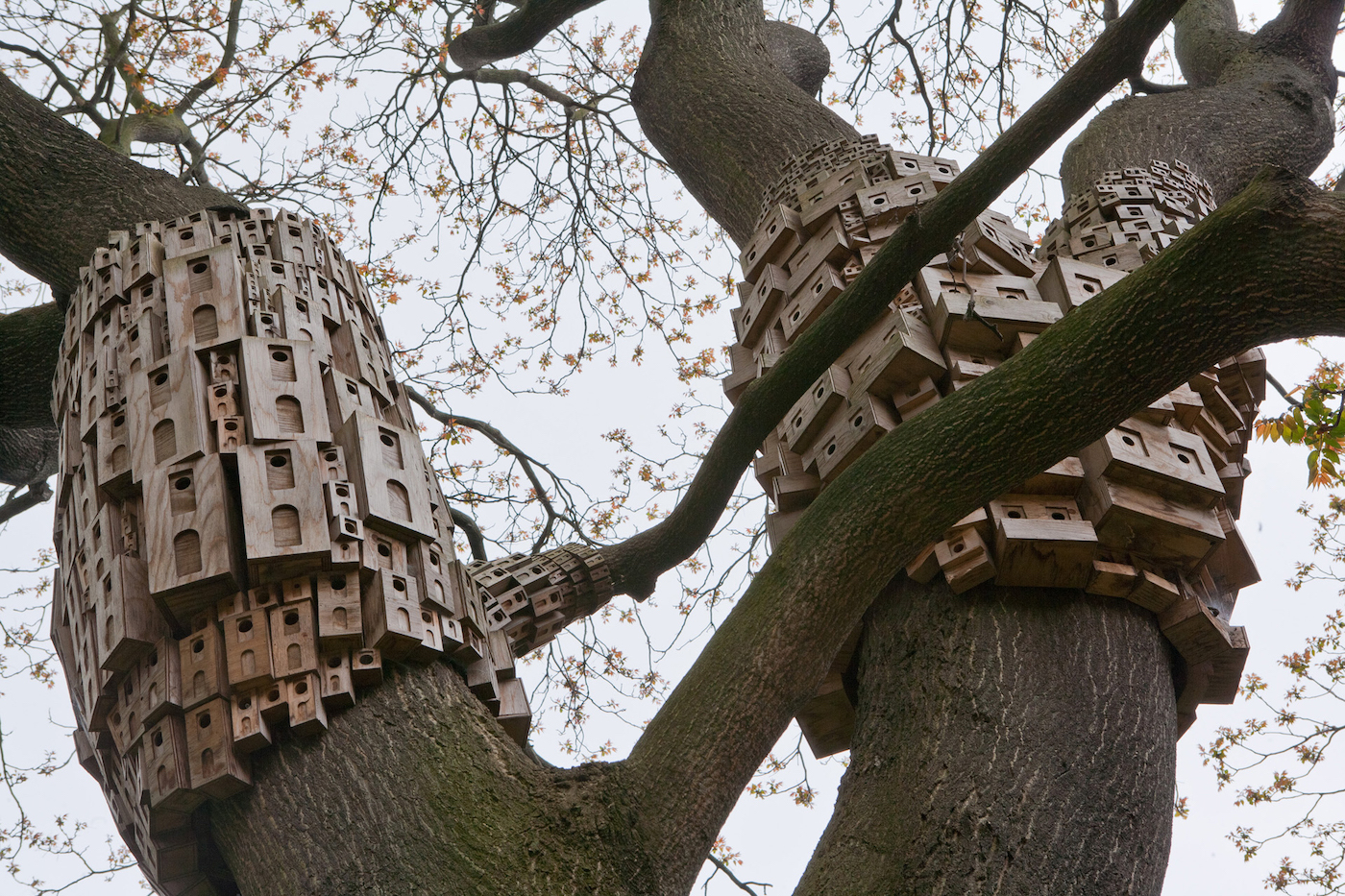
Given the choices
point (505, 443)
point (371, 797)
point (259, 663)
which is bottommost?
point (371, 797)

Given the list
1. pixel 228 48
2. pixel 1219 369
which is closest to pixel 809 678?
pixel 1219 369

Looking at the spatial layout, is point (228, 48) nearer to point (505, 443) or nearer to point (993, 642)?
point (505, 443)

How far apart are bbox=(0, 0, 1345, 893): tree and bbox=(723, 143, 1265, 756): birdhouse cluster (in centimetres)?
12

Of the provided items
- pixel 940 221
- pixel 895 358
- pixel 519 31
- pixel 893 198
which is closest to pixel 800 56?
pixel 519 31

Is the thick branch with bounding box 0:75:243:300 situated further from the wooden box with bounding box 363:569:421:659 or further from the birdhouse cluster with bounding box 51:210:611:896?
the wooden box with bounding box 363:569:421:659

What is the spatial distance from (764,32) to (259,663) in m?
4.05

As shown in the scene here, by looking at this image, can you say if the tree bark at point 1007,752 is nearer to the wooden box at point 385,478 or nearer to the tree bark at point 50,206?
the wooden box at point 385,478

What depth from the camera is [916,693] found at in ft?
8.30

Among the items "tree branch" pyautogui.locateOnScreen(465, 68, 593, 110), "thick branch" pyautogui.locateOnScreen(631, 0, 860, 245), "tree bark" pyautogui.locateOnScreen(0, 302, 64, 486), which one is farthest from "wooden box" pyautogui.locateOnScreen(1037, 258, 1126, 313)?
"tree branch" pyautogui.locateOnScreen(465, 68, 593, 110)

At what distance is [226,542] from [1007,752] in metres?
1.58

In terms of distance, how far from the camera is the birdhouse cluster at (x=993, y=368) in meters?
2.64

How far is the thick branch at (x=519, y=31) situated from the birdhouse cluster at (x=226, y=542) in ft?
8.72

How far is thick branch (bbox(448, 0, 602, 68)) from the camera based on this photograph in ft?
16.6

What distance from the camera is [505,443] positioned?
21.2ft
